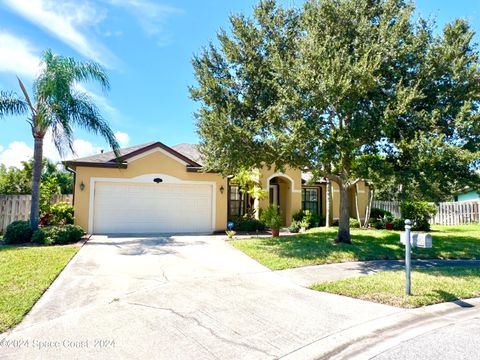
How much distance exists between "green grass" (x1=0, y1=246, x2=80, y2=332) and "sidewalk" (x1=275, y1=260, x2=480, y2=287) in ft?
17.2

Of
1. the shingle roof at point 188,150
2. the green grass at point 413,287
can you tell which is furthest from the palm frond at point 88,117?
the green grass at point 413,287

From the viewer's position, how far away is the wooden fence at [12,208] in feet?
46.6

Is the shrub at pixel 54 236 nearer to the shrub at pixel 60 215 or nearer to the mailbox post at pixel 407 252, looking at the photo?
the shrub at pixel 60 215

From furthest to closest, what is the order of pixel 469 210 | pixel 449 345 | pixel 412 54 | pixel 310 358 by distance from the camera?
pixel 469 210 → pixel 412 54 → pixel 449 345 → pixel 310 358

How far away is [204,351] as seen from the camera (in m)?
4.12

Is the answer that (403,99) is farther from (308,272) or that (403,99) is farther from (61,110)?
(61,110)

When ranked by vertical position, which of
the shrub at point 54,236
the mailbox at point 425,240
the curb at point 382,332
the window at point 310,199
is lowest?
the curb at point 382,332

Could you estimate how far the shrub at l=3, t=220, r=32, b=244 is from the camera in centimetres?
1180

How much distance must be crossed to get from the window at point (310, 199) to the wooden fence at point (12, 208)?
15046 millimetres

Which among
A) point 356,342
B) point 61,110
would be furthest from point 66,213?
point 356,342

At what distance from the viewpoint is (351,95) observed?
920 centimetres

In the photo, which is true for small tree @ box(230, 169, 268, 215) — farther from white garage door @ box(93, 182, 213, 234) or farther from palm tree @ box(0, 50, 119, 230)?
palm tree @ box(0, 50, 119, 230)

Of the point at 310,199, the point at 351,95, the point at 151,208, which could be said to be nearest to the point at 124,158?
the point at 151,208

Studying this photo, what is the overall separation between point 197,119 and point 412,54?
23.6 ft
